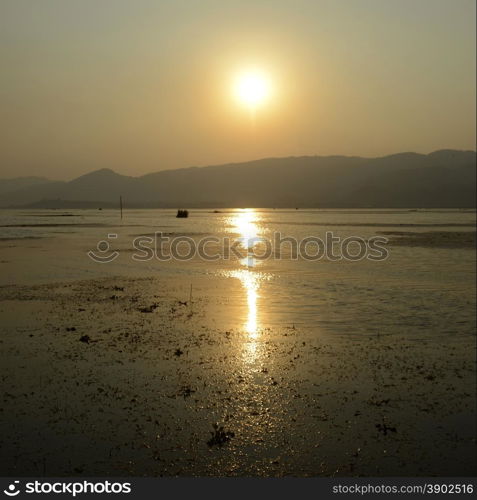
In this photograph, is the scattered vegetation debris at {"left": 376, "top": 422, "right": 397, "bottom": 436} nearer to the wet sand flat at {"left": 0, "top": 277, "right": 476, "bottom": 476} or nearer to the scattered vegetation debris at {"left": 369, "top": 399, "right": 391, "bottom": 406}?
the wet sand flat at {"left": 0, "top": 277, "right": 476, "bottom": 476}

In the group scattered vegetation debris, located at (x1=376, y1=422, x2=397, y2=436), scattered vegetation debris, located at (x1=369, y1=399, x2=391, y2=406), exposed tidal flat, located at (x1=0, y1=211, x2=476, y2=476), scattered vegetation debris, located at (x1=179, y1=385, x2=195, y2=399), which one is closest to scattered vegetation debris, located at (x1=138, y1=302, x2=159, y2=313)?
exposed tidal flat, located at (x1=0, y1=211, x2=476, y2=476)

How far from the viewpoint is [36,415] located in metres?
9.05

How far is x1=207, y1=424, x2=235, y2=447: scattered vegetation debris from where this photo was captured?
808 cm

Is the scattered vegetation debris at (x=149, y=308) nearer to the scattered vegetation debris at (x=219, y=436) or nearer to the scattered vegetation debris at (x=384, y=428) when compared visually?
the scattered vegetation debris at (x=219, y=436)

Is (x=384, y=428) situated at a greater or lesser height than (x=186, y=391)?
lesser

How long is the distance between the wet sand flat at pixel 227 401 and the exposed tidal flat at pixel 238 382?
31 millimetres

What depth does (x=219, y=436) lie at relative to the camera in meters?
8.27

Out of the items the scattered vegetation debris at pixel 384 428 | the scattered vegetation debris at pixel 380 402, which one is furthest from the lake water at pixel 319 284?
the scattered vegetation debris at pixel 384 428

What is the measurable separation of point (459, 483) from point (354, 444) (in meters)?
1.63

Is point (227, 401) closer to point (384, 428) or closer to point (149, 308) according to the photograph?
point (384, 428)

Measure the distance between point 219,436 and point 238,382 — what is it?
2542 mm

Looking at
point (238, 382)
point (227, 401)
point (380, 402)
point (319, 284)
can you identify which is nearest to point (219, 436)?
point (227, 401)

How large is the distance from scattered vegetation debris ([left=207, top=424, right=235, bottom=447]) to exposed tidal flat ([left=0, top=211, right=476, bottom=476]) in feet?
0.10

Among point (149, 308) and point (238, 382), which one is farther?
point (149, 308)
